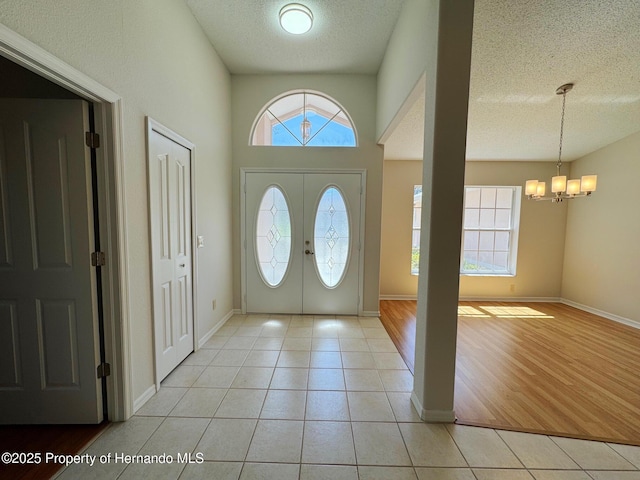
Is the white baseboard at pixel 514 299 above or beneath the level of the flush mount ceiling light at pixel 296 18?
beneath

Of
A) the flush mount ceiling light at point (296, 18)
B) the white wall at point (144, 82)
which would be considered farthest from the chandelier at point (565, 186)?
the white wall at point (144, 82)

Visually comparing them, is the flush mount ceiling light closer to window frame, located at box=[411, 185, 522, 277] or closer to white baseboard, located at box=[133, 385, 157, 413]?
window frame, located at box=[411, 185, 522, 277]

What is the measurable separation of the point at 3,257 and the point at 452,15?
3109 millimetres

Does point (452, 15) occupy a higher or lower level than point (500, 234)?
higher

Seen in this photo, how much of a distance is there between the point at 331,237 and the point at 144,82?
2.61 metres

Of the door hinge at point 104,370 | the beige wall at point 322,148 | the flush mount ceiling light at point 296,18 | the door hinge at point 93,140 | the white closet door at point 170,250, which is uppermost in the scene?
the flush mount ceiling light at point 296,18

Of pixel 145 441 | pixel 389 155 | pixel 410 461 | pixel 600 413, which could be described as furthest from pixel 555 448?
pixel 389 155

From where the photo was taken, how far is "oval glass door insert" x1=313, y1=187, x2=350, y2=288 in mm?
3755

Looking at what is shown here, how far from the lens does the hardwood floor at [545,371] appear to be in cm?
185

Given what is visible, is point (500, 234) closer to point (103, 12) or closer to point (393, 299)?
point (393, 299)

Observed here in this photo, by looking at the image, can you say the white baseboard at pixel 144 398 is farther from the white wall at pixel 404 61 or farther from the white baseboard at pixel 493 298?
the white baseboard at pixel 493 298

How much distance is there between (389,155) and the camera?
4.62 m

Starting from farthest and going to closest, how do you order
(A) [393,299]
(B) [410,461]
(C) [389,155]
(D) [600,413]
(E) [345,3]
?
(A) [393,299], (C) [389,155], (E) [345,3], (D) [600,413], (B) [410,461]

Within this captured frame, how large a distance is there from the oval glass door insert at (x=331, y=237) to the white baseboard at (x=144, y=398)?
7.50ft
